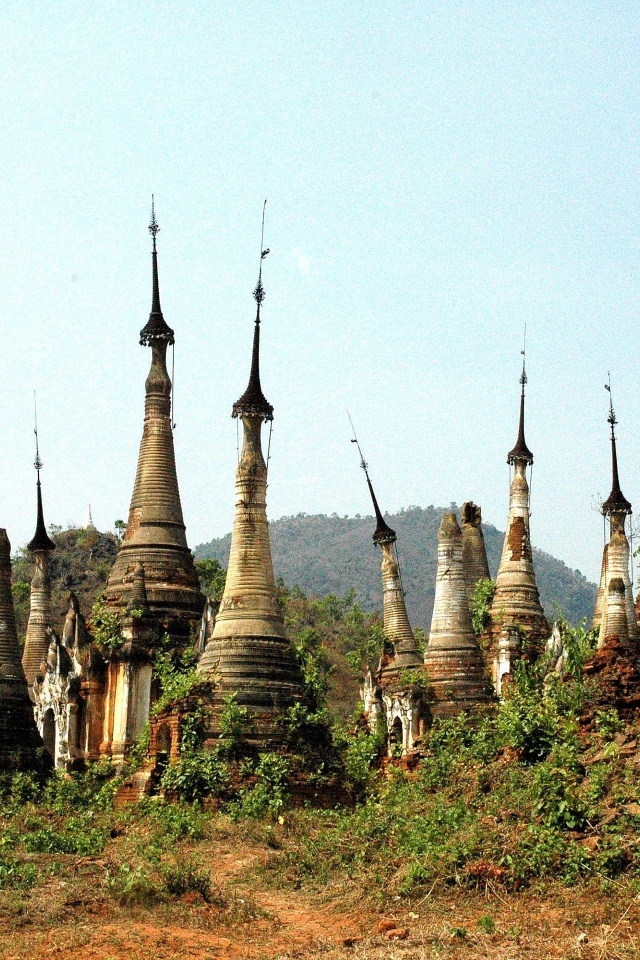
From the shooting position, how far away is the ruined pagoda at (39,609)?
116 ft

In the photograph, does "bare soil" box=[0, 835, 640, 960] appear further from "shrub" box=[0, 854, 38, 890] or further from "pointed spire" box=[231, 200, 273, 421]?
"pointed spire" box=[231, 200, 273, 421]

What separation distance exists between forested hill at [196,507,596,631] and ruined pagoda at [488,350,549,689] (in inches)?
3992

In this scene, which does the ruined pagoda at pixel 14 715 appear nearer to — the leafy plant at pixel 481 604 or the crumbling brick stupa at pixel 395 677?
the crumbling brick stupa at pixel 395 677

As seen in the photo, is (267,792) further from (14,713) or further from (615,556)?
(615,556)

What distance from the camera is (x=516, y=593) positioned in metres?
31.7

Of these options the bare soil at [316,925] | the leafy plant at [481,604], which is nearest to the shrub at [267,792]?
the bare soil at [316,925]

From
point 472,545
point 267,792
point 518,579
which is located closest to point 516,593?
point 518,579

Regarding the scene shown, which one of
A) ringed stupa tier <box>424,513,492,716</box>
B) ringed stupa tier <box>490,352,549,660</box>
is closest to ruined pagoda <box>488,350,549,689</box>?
ringed stupa tier <box>490,352,549,660</box>

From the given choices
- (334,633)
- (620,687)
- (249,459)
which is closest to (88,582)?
(334,633)

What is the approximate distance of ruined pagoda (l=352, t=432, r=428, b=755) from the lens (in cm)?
2754

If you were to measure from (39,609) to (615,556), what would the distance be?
16.2 metres

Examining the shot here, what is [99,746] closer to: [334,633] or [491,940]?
[491,940]

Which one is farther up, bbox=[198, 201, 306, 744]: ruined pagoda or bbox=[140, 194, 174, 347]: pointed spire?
bbox=[140, 194, 174, 347]: pointed spire

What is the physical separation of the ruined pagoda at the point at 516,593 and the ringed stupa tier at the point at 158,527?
697 centimetres
